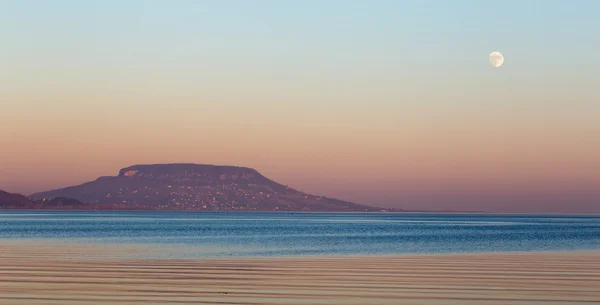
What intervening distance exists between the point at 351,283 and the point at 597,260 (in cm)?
1781

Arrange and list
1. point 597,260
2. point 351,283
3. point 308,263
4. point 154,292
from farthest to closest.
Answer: point 597,260, point 308,263, point 351,283, point 154,292

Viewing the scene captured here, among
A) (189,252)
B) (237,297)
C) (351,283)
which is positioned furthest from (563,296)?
(189,252)

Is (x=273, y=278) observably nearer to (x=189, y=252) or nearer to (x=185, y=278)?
(x=185, y=278)

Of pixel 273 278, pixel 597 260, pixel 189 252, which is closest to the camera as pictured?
pixel 273 278

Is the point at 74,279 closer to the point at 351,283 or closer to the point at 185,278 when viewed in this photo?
the point at 185,278

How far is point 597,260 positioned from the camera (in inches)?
1549

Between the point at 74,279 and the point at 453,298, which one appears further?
the point at 74,279

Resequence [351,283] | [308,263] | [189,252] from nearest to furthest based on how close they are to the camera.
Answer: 1. [351,283]
2. [308,263]
3. [189,252]

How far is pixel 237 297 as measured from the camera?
72.0ft

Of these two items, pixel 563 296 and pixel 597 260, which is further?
pixel 597 260

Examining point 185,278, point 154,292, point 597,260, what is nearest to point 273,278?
point 185,278

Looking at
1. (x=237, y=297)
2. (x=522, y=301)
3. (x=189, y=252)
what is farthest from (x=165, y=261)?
(x=522, y=301)

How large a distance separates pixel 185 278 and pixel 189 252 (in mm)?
18313

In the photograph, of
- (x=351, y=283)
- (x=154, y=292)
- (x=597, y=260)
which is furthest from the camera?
(x=597, y=260)
